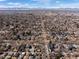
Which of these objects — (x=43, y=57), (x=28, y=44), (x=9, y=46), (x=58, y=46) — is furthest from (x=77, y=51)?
(x=9, y=46)

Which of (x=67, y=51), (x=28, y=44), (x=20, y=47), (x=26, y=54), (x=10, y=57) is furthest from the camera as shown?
(x=28, y=44)

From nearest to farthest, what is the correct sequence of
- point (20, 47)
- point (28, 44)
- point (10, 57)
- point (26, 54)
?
point (10, 57) → point (26, 54) → point (20, 47) → point (28, 44)

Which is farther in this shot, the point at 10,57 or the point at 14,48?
the point at 14,48

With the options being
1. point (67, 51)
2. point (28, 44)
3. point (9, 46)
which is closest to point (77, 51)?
point (67, 51)

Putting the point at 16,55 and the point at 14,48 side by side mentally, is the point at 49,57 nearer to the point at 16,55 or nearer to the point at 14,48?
the point at 16,55

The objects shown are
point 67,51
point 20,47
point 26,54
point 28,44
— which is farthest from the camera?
point 28,44

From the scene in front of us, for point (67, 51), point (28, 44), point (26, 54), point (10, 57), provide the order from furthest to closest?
point (28, 44) → point (67, 51) → point (26, 54) → point (10, 57)

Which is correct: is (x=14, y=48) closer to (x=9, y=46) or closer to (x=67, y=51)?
(x=9, y=46)

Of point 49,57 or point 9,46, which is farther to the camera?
point 9,46
